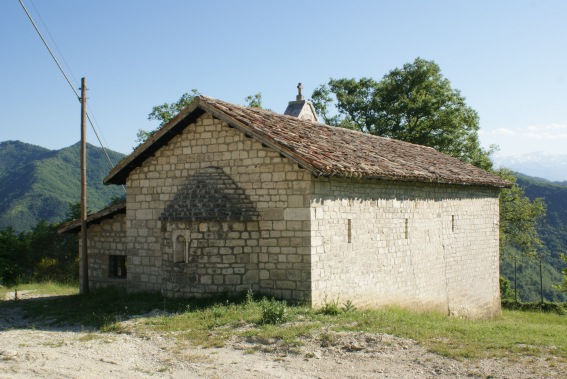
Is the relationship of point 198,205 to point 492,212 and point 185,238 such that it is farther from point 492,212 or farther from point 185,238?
point 492,212

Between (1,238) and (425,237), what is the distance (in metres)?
18.9

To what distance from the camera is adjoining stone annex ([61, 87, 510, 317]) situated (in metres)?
11.0

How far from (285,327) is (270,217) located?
284 centimetres

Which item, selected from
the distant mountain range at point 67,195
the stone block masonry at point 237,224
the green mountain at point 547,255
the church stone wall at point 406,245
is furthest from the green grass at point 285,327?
the green mountain at point 547,255

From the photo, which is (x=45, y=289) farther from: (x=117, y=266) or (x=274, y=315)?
(x=274, y=315)

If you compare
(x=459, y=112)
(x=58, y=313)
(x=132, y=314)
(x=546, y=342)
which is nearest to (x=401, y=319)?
(x=546, y=342)

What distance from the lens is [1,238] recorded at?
2384cm

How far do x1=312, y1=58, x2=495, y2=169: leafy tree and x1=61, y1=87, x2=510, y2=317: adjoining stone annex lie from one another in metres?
14.6

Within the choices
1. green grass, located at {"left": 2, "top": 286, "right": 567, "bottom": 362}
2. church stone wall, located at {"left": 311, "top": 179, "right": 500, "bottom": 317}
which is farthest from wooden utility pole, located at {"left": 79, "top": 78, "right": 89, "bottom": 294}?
church stone wall, located at {"left": 311, "top": 179, "right": 500, "bottom": 317}

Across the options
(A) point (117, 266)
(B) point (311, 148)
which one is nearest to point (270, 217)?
(B) point (311, 148)

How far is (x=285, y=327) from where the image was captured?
9047mm

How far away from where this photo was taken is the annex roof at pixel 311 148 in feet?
35.5

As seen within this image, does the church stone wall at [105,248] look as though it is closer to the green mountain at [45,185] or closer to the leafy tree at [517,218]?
the leafy tree at [517,218]

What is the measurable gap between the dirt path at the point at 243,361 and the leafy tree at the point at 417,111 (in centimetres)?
2303
